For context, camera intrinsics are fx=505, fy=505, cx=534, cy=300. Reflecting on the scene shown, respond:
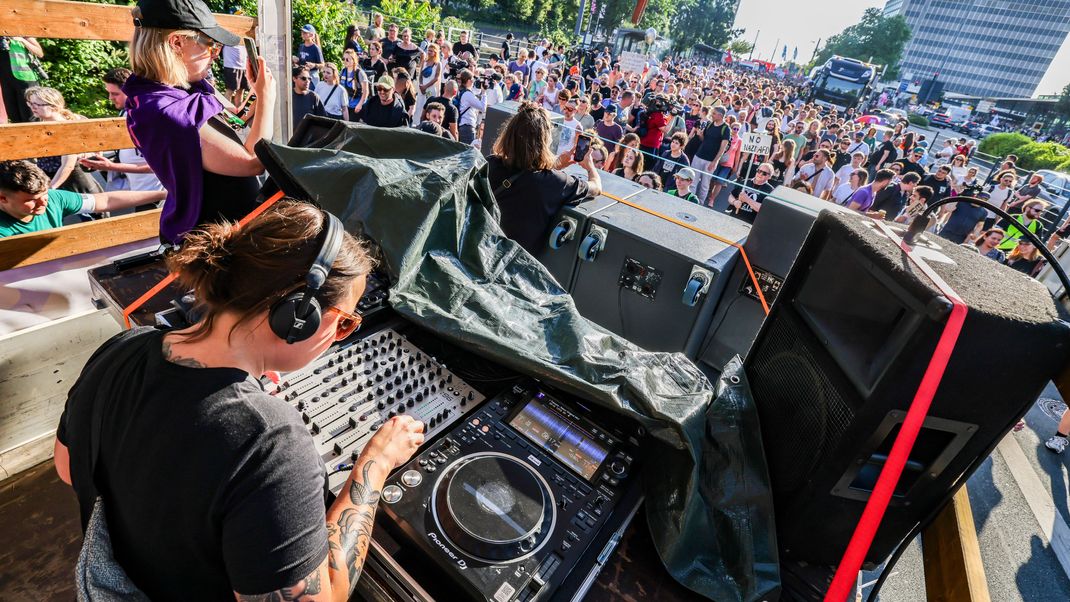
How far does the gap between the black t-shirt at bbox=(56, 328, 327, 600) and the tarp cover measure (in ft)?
2.53

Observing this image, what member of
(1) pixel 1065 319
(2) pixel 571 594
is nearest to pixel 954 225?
(1) pixel 1065 319

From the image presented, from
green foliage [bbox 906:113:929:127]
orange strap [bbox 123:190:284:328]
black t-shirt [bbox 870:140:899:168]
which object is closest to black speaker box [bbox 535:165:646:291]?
orange strap [bbox 123:190:284:328]

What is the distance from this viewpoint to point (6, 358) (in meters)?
2.20

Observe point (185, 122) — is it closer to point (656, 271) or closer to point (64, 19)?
point (64, 19)

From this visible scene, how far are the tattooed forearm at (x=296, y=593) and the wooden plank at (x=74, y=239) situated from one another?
9.43 feet

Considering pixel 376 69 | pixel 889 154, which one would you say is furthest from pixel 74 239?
pixel 889 154

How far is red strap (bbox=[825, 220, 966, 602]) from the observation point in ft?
3.10

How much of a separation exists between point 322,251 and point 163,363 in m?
0.39

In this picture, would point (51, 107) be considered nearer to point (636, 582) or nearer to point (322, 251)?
point (322, 251)

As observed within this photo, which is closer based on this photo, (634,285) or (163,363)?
(163,363)

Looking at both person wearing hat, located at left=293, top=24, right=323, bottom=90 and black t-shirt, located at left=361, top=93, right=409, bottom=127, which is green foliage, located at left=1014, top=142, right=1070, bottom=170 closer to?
black t-shirt, located at left=361, top=93, right=409, bottom=127

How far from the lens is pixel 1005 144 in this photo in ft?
76.3

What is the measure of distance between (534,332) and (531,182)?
1518 millimetres

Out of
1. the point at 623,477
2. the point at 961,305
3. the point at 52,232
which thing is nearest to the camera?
the point at 961,305
